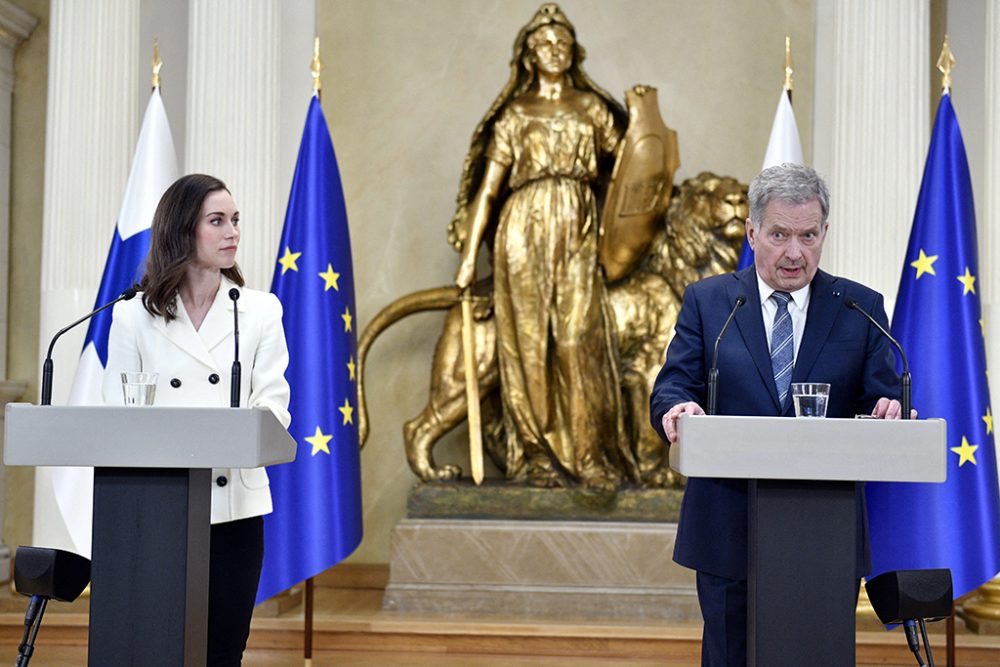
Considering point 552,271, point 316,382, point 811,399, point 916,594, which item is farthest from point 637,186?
point 811,399

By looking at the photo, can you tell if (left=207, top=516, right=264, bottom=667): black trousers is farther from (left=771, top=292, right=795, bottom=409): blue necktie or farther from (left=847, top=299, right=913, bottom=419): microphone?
(left=847, top=299, right=913, bottom=419): microphone

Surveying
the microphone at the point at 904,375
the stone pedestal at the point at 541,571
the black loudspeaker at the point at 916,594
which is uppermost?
the microphone at the point at 904,375

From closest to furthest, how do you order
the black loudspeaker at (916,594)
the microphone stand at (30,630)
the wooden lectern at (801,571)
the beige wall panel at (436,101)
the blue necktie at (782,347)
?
the wooden lectern at (801,571) → the blue necktie at (782,347) → the black loudspeaker at (916,594) → the microphone stand at (30,630) → the beige wall panel at (436,101)

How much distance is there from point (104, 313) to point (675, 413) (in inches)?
118

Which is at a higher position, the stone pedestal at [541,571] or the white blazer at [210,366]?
the white blazer at [210,366]

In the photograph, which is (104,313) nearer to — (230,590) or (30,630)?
(30,630)

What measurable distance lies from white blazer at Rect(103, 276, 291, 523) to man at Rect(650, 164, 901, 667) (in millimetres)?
940

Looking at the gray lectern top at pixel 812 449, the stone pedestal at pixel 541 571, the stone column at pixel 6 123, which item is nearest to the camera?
the gray lectern top at pixel 812 449

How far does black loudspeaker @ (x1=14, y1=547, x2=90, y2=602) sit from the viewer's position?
12.0 feet

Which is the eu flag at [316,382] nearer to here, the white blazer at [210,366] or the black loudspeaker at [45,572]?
the black loudspeaker at [45,572]

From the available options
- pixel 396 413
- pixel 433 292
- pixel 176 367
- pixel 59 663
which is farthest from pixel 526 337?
pixel 176 367

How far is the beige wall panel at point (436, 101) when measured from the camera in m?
6.93

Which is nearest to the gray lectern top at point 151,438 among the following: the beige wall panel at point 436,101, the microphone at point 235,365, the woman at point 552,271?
the microphone at point 235,365

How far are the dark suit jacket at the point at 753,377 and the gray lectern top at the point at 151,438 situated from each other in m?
0.93
